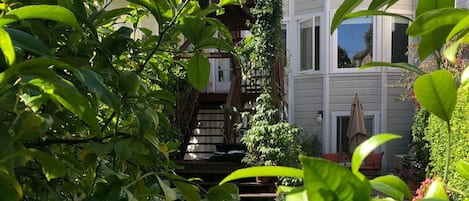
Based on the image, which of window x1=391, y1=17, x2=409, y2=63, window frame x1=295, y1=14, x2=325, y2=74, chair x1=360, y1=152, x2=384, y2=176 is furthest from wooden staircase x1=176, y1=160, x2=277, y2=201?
window x1=391, y1=17, x2=409, y2=63

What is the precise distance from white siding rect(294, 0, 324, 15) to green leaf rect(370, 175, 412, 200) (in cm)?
1235

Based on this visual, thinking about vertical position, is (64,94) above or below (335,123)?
above

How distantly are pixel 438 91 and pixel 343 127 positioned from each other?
490 inches

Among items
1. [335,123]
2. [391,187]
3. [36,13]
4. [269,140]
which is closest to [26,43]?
[36,13]

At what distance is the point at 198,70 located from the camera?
54.2 inches

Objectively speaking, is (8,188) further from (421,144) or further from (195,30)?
(421,144)

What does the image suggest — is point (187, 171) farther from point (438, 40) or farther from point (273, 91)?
point (438, 40)

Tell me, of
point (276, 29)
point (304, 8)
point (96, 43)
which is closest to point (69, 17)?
point (96, 43)

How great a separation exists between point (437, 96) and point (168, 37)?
0.87 m

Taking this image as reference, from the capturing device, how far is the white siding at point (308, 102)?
12891mm

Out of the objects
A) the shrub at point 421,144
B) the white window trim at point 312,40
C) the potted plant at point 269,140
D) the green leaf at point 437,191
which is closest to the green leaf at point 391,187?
the green leaf at point 437,191

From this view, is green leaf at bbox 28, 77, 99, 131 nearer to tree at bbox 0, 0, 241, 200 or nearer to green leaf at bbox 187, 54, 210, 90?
tree at bbox 0, 0, 241, 200

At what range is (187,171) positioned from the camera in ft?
29.9

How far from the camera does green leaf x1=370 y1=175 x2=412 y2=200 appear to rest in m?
0.57
